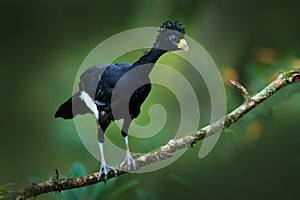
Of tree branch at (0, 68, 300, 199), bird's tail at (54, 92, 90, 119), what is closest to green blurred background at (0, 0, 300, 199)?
bird's tail at (54, 92, 90, 119)

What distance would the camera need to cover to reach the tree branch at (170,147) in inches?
77.1

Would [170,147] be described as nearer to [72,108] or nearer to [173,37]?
[173,37]

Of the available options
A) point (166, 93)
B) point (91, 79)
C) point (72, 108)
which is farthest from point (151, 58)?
point (166, 93)

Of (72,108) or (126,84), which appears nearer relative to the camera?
(126,84)

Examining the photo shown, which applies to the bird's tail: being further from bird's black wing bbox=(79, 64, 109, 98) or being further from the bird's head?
the bird's head

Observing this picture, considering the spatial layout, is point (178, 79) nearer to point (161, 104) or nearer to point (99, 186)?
point (161, 104)

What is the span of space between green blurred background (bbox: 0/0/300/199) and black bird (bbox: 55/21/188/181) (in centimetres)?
67

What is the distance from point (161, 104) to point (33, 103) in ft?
3.52

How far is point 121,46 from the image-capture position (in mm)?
3453

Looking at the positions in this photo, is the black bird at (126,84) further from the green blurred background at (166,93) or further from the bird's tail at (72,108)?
the green blurred background at (166,93)

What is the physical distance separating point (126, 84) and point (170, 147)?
33 centimetres

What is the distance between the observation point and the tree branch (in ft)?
6.43

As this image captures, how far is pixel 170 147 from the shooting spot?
2.02 meters

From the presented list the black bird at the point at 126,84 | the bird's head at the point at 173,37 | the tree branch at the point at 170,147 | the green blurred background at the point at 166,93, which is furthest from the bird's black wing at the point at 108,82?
the green blurred background at the point at 166,93
